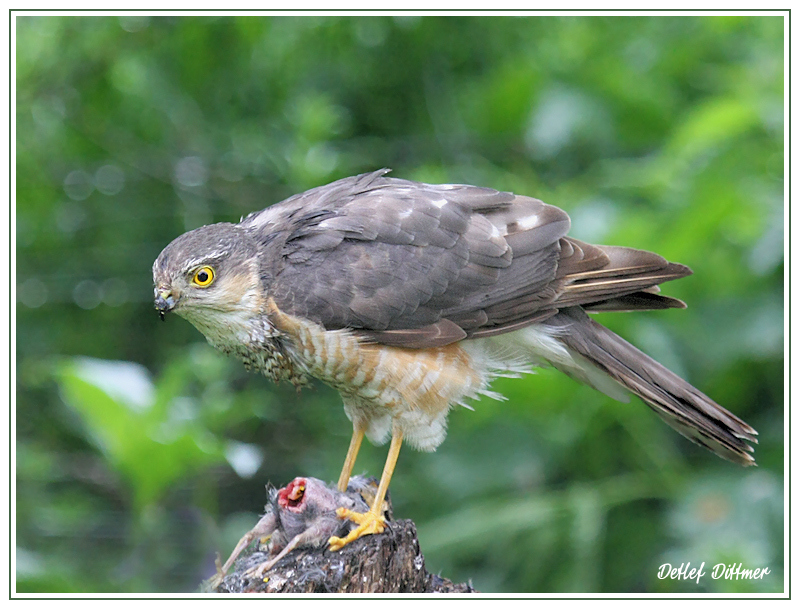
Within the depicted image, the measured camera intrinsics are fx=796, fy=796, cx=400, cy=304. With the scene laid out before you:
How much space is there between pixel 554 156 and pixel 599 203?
3.38 ft

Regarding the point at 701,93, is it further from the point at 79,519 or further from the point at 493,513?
the point at 79,519

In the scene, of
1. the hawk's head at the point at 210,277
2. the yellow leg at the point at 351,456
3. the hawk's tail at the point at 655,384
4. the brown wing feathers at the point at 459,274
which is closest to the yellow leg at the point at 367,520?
the yellow leg at the point at 351,456

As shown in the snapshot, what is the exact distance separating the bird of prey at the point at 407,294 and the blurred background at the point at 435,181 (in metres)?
0.78

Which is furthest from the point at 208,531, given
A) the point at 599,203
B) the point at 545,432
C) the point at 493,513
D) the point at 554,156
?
the point at 554,156

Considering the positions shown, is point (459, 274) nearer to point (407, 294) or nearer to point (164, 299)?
point (407, 294)

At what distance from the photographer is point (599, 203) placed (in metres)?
5.06

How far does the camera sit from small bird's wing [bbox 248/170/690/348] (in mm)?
3240

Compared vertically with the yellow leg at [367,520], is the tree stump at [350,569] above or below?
below

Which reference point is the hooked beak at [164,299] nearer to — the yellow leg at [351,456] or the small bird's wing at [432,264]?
the small bird's wing at [432,264]

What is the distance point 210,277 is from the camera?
3.21 m

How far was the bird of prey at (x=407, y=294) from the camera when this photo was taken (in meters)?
3.22

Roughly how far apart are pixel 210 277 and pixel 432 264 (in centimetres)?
91
